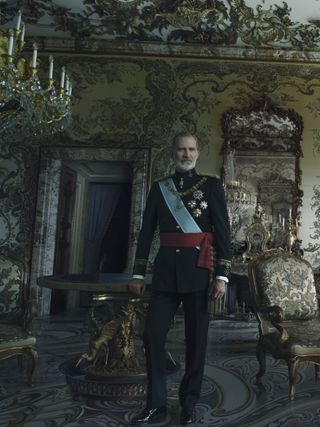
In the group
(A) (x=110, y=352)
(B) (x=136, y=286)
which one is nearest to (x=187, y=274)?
(B) (x=136, y=286)

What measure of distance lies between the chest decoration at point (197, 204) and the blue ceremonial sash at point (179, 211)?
0.03m

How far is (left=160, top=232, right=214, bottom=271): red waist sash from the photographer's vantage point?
1961 millimetres

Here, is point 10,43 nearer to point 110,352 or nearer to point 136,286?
point 136,286

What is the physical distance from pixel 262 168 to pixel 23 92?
10.2 feet

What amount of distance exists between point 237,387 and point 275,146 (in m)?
3.40

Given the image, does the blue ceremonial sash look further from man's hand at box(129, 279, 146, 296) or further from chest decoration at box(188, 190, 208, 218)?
man's hand at box(129, 279, 146, 296)

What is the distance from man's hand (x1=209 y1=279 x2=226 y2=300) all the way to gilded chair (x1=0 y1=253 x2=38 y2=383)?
127cm

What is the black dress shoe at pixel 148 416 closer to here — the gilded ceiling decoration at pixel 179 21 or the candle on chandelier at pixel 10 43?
the candle on chandelier at pixel 10 43

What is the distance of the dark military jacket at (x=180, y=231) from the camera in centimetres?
196

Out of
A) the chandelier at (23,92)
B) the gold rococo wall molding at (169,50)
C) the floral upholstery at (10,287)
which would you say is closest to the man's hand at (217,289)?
the floral upholstery at (10,287)

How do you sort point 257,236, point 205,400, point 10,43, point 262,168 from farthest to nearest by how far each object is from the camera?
point 262,168, point 257,236, point 10,43, point 205,400

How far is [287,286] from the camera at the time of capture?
111 inches

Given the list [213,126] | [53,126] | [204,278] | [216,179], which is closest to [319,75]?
[213,126]

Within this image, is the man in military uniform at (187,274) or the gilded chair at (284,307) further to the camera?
the gilded chair at (284,307)
